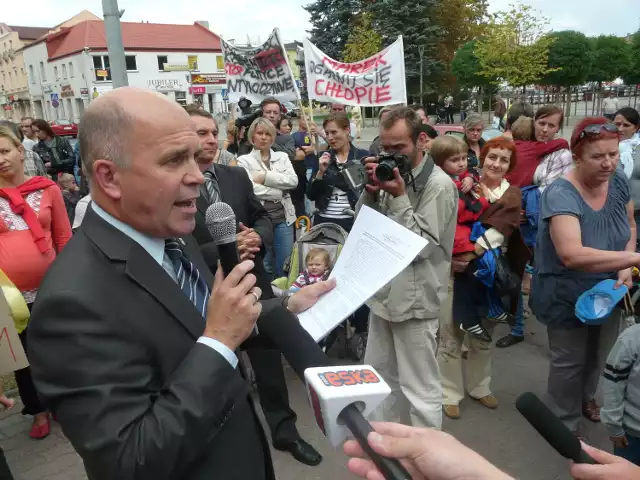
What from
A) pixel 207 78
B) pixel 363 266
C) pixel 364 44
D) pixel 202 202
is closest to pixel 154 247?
pixel 363 266

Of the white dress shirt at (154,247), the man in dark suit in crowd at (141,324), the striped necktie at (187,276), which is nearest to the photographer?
the man in dark suit in crowd at (141,324)

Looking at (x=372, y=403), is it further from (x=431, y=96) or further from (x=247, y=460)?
(x=431, y=96)

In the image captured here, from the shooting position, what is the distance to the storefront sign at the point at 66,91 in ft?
172

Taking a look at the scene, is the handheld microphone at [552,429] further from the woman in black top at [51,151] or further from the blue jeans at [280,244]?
the woman in black top at [51,151]

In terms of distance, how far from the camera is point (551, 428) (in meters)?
1.04

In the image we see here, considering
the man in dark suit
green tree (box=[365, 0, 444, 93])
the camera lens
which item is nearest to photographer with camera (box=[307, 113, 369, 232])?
the man in dark suit

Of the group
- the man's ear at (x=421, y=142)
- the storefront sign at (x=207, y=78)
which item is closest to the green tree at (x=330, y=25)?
the storefront sign at (x=207, y=78)

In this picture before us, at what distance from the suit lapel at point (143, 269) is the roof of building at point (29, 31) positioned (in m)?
78.8

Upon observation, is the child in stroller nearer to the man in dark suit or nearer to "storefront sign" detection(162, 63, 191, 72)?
the man in dark suit

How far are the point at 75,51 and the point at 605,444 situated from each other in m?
57.1

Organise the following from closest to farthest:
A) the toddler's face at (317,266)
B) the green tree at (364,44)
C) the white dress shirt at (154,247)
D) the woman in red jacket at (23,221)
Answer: the white dress shirt at (154,247) → the woman in red jacket at (23,221) → the toddler's face at (317,266) → the green tree at (364,44)

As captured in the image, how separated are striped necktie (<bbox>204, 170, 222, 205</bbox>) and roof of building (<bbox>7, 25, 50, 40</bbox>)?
77.3 metres

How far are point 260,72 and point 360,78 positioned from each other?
144 centimetres

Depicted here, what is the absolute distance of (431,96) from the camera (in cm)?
3347
